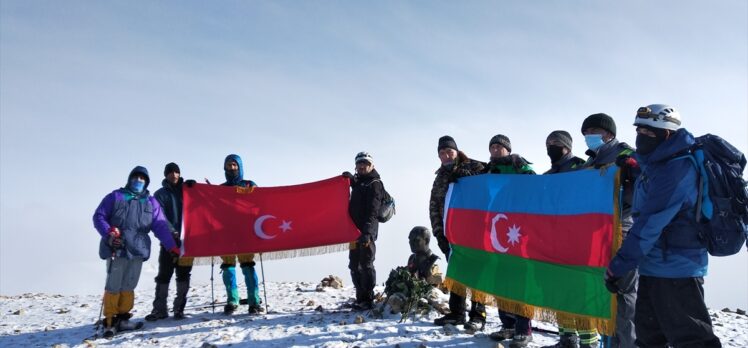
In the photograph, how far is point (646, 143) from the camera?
176 inches

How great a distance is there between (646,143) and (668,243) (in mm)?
886

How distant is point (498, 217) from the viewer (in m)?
6.87

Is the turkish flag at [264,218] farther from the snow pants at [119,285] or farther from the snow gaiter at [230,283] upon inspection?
the snow pants at [119,285]

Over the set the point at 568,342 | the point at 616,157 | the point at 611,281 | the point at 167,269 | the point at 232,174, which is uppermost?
the point at 232,174

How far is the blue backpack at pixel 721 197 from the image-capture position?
3.92m

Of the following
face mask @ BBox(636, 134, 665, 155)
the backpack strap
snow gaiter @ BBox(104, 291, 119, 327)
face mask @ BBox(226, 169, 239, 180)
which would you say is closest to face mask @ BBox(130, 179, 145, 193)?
face mask @ BBox(226, 169, 239, 180)

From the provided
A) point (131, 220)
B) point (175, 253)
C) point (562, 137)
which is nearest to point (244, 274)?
point (175, 253)

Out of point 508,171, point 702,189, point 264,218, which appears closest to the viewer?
point 702,189

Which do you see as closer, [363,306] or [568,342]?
[568,342]

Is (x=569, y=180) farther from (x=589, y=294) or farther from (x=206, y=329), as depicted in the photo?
(x=206, y=329)

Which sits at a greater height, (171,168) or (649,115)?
(171,168)

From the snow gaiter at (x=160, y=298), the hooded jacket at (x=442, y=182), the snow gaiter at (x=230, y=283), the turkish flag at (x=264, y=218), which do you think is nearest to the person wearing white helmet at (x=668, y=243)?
the hooded jacket at (x=442, y=182)

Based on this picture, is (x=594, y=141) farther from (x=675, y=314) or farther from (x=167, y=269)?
(x=167, y=269)

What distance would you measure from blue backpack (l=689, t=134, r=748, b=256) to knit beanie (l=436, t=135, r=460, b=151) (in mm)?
3874
